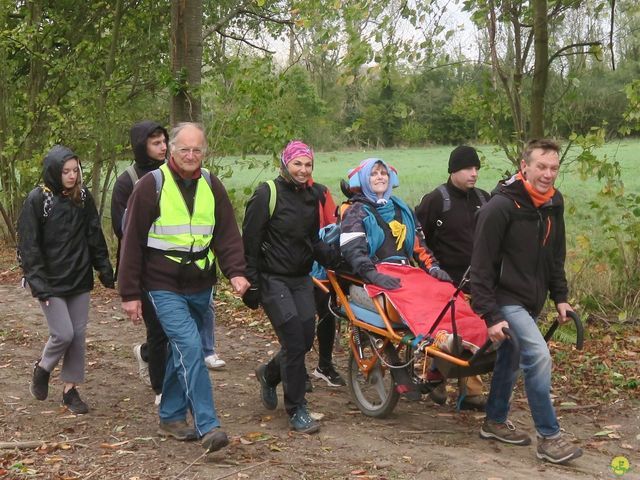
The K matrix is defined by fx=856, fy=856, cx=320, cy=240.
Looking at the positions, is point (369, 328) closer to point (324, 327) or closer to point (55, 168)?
point (324, 327)

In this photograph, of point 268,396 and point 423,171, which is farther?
point 423,171

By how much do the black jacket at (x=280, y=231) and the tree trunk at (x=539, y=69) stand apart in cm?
391

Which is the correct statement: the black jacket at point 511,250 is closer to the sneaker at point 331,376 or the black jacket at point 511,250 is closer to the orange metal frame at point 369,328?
the orange metal frame at point 369,328

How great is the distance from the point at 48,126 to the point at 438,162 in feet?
58.8

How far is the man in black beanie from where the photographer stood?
6.64 m

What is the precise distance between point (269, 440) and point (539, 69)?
17.0 feet

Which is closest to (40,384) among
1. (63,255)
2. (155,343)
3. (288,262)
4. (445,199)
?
(63,255)

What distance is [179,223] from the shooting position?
534 cm

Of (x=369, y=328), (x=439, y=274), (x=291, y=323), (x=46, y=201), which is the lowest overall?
(x=369, y=328)

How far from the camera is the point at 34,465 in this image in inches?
205

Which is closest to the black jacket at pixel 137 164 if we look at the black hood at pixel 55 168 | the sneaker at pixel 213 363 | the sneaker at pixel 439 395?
the black hood at pixel 55 168

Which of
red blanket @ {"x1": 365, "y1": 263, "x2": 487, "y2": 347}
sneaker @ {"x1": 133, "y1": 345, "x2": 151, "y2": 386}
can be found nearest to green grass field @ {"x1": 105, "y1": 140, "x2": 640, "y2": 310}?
red blanket @ {"x1": 365, "y1": 263, "x2": 487, "y2": 347}

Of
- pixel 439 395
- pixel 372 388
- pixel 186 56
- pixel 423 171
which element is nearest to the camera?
pixel 439 395

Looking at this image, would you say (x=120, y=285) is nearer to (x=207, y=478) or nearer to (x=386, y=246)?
(x=207, y=478)
